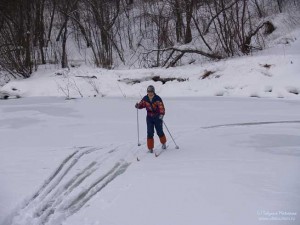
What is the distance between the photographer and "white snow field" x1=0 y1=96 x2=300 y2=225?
624 cm

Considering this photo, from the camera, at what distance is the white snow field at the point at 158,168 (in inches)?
246

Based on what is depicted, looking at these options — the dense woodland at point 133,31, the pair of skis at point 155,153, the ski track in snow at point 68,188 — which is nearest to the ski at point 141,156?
the pair of skis at point 155,153

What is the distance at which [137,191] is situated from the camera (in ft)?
23.4

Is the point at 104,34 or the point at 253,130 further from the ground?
the point at 104,34

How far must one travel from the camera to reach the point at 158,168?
27.6 feet

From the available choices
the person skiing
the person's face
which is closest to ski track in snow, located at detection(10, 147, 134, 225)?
the person skiing

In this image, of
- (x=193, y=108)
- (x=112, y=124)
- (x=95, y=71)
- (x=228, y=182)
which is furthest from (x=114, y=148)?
(x=95, y=71)

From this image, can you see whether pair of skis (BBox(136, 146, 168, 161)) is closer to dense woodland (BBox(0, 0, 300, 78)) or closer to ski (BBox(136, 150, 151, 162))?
ski (BBox(136, 150, 151, 162))

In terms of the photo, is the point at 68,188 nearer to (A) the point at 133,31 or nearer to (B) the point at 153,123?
(B) the point at 153,123

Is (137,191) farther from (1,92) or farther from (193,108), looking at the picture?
(1,92)

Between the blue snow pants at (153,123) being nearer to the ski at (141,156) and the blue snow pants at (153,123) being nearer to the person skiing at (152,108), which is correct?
the person skiing at (152,108)

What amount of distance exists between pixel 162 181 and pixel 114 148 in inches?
118

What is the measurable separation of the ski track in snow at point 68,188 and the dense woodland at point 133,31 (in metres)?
12.1

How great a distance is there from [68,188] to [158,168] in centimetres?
181
